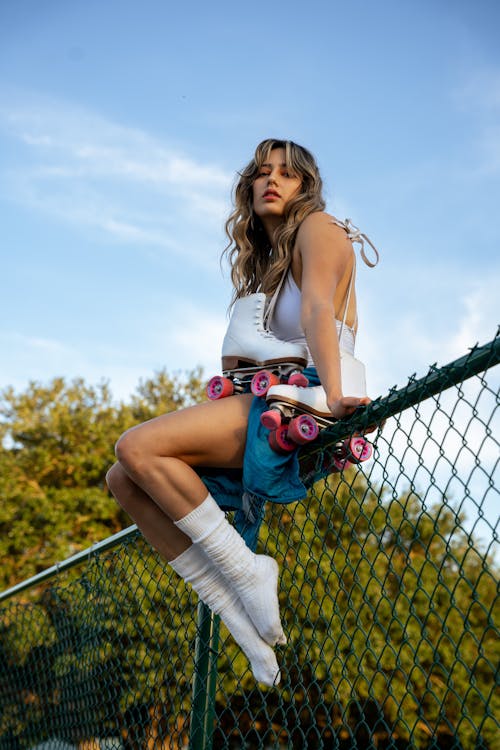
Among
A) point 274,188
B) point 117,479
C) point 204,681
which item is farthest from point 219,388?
point 204,681

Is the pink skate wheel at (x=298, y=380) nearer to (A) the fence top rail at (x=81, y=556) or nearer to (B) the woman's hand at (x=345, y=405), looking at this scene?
(B) the woman's hand at (x=345, y=405)

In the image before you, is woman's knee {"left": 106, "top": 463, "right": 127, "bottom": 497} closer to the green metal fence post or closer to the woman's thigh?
the woman's thigh

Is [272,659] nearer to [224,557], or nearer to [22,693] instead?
[224,557]

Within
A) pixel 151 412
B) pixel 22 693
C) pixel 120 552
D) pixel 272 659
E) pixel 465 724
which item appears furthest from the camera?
pixel 151 412

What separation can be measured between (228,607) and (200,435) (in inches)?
17.7

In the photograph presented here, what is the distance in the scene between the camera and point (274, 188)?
265cm

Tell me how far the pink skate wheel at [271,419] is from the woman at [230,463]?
13 cm

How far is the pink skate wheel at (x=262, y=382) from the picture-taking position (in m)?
2.11

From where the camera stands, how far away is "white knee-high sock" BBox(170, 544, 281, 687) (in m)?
2.04

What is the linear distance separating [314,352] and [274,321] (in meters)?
0.37

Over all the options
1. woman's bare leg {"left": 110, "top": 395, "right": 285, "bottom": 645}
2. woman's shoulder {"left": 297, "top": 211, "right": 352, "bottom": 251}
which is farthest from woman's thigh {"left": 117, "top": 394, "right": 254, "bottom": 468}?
woman's shoulder {"left": 297, "top": 211, "right": 352, "bottom": 251}

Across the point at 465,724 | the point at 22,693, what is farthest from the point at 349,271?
the point at 465,724

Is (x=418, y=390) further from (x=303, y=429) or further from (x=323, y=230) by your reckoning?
(x=323, y=230)

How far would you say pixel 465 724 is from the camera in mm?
10906
